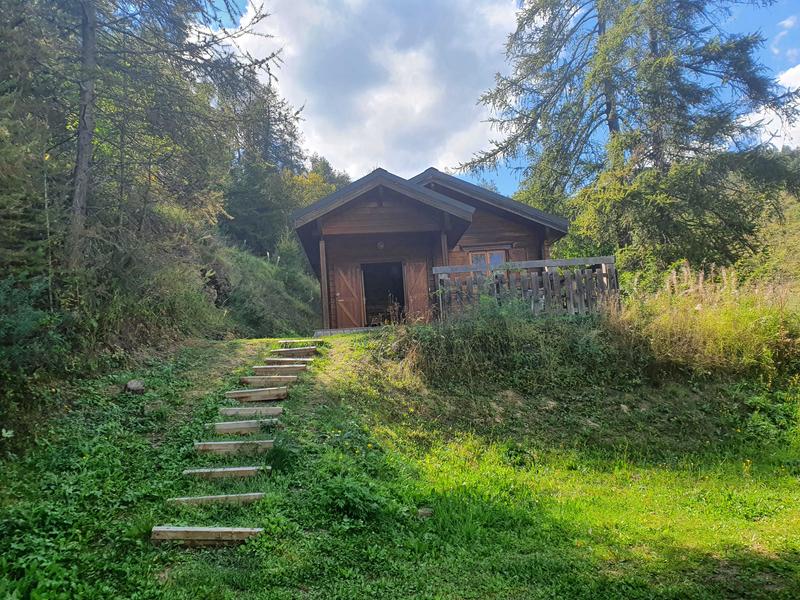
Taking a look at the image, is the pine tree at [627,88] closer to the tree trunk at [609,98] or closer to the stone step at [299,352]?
the tree trunk at [609,98]

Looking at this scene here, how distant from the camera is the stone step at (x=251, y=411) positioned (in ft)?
17.7

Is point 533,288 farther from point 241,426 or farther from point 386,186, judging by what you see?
point 241,426

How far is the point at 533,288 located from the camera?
827 cm

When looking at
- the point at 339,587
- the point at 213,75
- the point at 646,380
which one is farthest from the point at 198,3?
the point at 646,380

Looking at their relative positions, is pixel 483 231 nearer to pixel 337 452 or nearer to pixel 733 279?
pixel 733 279

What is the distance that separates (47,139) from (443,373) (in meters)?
6.57

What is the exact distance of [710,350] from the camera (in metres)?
6.68

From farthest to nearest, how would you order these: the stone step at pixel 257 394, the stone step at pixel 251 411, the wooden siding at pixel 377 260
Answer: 1. the wooden siding at pixel 377 260
2. the stone step at pixel 257 394
3. the stone step at pixel 251 411

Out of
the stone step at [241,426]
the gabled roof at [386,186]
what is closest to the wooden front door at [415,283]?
the gabled roof at [386,186]

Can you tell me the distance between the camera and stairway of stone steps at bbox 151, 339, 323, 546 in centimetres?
308

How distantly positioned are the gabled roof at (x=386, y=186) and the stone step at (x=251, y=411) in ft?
21.6

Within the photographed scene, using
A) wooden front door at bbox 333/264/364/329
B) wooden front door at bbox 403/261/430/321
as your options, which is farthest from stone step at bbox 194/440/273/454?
wooden front door at bbox 403/261/430/321

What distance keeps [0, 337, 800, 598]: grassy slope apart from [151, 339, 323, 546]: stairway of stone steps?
0.12 metres

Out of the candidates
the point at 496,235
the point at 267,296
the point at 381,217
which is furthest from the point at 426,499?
the point at 267,296
